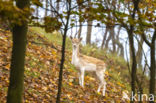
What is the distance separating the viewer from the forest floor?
732cm

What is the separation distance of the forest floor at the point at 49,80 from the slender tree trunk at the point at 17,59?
159cm

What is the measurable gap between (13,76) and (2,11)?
1.33 m

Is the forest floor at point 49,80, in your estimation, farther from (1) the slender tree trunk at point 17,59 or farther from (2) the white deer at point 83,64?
(1) the slender tree trunk at point 17,59

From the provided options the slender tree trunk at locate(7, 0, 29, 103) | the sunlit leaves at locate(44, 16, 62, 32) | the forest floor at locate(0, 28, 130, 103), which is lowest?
the forest floor at locate(0, 28, 130, 103)

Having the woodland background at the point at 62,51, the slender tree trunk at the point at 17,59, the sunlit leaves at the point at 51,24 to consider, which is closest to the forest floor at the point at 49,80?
the woodland background at the point at 62,51

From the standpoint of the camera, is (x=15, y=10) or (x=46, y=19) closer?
(x=15, y=10)

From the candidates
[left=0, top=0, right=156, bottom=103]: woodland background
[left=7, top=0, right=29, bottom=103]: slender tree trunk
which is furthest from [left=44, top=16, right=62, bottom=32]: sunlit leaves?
[left=7, top=0, right=29, bottom=103]: slender tree trunk

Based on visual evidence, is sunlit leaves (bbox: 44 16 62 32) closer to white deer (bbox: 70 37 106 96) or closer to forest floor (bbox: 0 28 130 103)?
forest floor (bbox: 0 28 130 103)

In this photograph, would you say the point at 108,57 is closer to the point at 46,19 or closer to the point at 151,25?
the point at 151,25

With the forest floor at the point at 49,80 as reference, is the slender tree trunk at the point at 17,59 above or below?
above

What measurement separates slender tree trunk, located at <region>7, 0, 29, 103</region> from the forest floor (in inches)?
62.6

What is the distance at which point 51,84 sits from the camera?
844 centimetres

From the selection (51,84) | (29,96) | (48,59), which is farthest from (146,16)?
(48,59)

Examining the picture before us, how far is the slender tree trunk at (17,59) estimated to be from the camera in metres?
4.09
